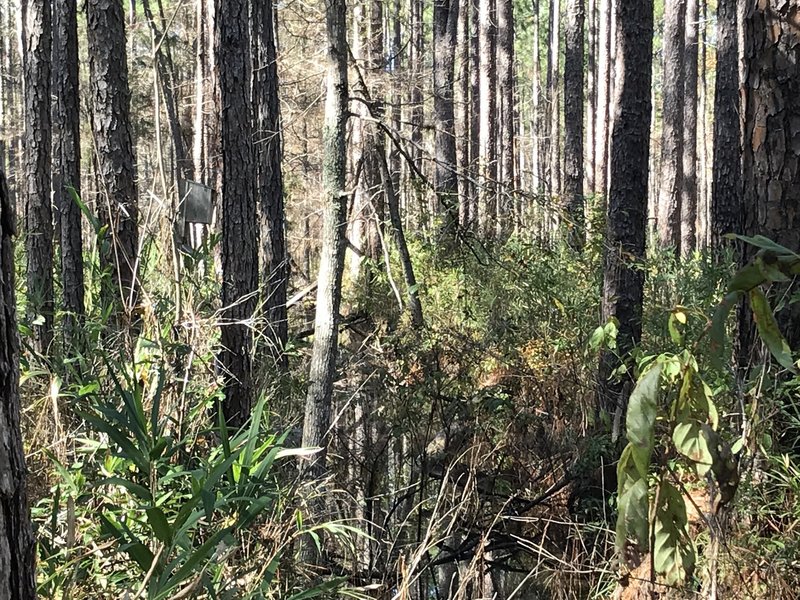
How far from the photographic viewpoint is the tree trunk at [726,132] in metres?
9.50

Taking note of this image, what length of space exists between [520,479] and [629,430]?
13.6 ft

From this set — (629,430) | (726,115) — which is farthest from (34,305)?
(726,115)

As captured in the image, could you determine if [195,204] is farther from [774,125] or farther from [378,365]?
[774,125]

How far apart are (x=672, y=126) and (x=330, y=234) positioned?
34.4 ft

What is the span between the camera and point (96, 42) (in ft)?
21.6

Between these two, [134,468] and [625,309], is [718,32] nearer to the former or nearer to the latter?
[625,309]

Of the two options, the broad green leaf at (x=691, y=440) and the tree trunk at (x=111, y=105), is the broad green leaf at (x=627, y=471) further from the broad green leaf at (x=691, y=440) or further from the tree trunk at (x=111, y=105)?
the tree trunk at (x=111, y=105)

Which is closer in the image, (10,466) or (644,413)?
(10,466)

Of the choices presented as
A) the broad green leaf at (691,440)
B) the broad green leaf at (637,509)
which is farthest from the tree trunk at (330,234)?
the broad green leaf at (637,509)

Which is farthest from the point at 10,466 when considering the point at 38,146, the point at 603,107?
the point at 603,107

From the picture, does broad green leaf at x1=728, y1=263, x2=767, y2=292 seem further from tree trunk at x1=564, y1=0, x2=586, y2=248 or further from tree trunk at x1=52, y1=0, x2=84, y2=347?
tree trunk at x1=564, y1=0, x2=586, y2=248

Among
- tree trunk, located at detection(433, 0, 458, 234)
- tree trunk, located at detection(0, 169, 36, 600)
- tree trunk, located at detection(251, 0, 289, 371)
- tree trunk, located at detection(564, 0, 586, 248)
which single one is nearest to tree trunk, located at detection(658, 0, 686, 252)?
tree trunk, located at detection(564, 0, 586, 248)

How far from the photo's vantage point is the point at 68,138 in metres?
7.80

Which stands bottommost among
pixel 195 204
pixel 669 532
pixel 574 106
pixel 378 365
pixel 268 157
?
pixel 378 365
